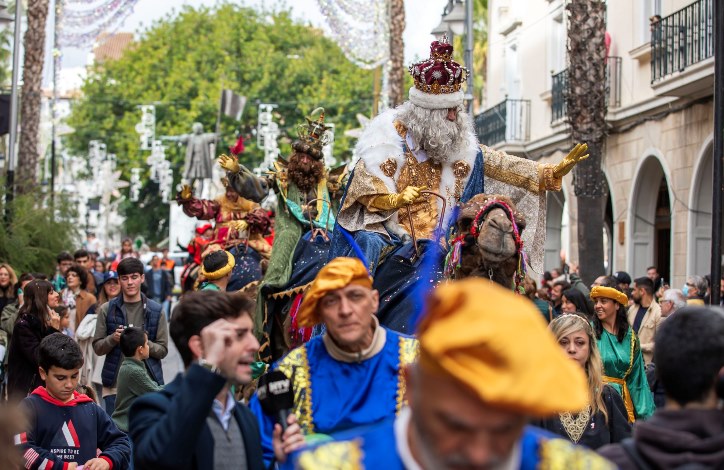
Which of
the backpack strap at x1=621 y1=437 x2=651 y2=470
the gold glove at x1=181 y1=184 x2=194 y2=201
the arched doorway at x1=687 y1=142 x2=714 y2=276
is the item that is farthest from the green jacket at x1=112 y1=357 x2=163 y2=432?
the arched doorway at x1=687 y1=142 x2=714 y2=276

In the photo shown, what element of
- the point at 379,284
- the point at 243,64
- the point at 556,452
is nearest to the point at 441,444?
the point at 556,452

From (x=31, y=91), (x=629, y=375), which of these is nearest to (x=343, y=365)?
(x=629, y=375)

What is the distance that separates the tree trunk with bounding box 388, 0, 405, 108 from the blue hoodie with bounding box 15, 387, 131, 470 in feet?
67.7

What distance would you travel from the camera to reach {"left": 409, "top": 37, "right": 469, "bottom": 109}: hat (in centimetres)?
883

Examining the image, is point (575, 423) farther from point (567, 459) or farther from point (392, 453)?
point (392, 453)

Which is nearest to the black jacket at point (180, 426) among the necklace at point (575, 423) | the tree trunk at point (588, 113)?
the necklace at point (575, 423)

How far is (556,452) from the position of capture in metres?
3.12

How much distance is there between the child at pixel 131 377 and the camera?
26.6 ft

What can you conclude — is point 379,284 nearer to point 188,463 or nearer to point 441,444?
point 188,463

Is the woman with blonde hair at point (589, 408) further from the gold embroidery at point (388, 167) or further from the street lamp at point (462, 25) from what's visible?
the street lamp at point (462, 25)

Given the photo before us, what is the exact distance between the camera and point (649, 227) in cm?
2417

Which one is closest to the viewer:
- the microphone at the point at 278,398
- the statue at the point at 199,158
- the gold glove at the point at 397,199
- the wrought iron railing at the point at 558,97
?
the microphone at the point at 278,398

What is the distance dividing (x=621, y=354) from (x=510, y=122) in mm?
23259

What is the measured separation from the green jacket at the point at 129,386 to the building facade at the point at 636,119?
935 cm
